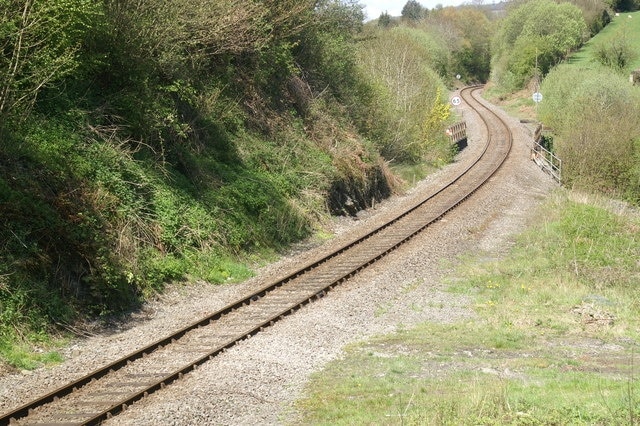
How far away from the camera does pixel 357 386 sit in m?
10.9

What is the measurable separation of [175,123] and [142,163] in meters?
2.08

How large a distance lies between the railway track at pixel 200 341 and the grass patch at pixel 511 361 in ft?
7.33

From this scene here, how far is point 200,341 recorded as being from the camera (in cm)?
1328

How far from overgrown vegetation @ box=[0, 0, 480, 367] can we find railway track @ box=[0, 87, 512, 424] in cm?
172

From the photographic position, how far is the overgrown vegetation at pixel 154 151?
47.9 feet

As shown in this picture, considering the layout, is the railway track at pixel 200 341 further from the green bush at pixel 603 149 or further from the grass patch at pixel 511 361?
the green bush at pixel 603 149

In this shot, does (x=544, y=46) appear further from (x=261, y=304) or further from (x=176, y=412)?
(x=176, y=412)

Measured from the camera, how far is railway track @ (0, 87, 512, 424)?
32.9 ft

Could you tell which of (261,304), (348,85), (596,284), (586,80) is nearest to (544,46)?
(586,80)

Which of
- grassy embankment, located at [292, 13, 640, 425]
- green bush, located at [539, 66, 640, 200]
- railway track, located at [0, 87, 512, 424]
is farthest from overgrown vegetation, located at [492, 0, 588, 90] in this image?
grassy embankment, located at [292, 13, 640, 425]

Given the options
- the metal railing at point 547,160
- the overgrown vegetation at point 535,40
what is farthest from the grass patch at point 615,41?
the metal railing at point 547,160

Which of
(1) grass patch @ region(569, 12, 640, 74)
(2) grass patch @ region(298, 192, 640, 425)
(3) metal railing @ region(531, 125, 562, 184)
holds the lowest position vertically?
(3) metal railing @ region(531, 125, 562, 184)

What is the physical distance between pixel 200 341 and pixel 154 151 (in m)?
7.81

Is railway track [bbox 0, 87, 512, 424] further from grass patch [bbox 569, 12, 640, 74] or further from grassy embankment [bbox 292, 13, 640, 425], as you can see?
grass patch [bbox 569, 12, 640, 74]
